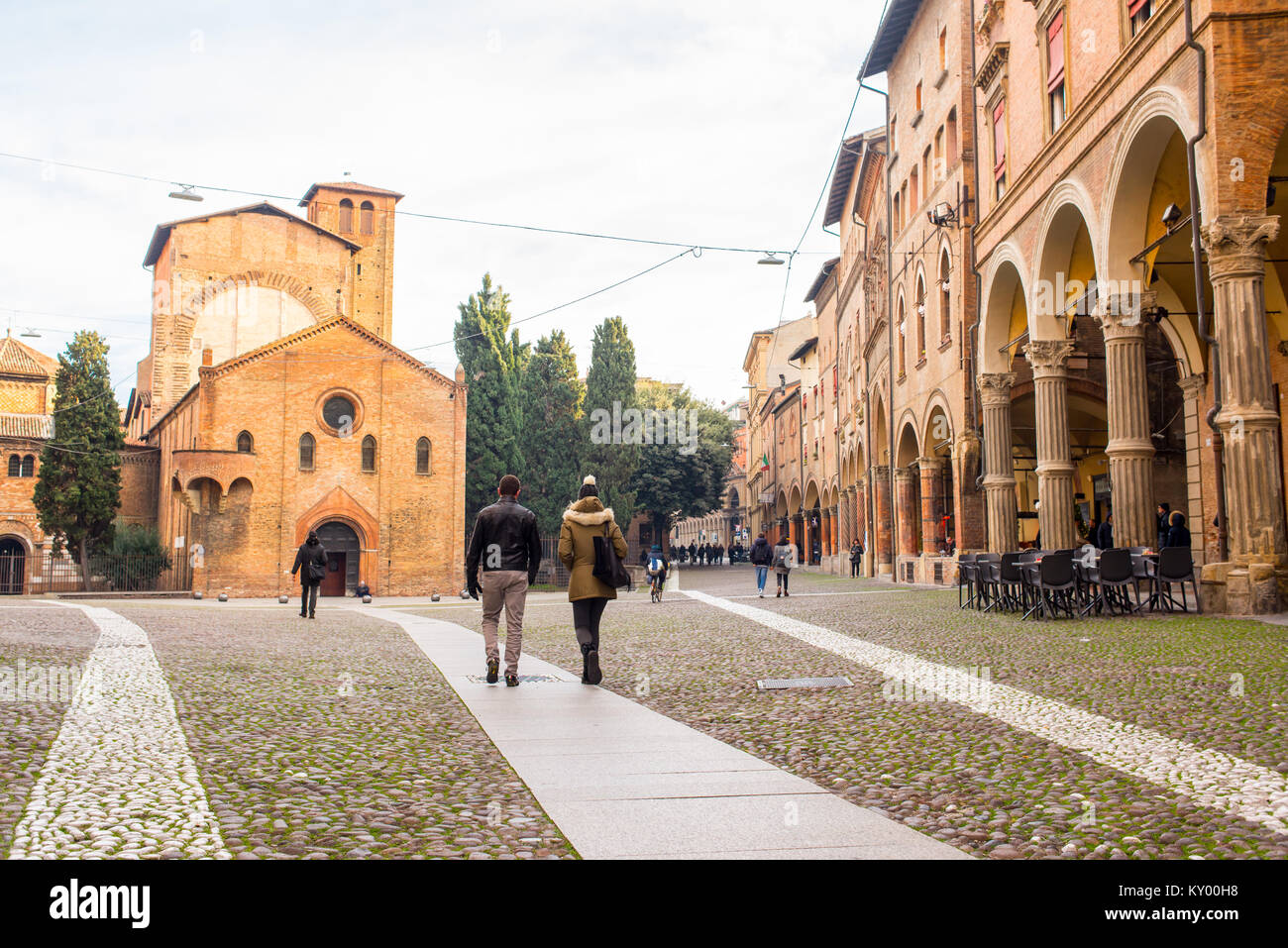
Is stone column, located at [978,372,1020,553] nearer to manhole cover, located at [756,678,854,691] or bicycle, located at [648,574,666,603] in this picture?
bicycle, located at [648,574,666,603]

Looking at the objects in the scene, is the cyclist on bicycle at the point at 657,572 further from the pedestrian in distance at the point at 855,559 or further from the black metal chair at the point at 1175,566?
the black metal chair at the point at 1175,566

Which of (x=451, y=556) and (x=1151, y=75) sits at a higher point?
(x=1151, y=75)

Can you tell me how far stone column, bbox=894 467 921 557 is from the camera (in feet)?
95.2

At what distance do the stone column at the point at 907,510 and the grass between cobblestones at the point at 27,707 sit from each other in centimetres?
2086

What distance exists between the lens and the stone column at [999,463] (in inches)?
794

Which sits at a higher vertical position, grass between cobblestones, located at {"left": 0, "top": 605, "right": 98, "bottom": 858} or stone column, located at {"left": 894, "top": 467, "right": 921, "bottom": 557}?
stone column, located at {"left": 894, "top": 467, "right": 921, "bottom": 557}

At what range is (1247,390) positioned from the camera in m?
11.6

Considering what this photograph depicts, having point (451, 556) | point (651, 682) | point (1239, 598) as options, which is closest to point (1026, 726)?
point (651, 682)

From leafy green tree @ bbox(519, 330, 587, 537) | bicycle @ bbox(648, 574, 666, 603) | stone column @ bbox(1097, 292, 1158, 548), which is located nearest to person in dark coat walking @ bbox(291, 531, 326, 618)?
bicycle @ bbox(648, 574, 666, 603)

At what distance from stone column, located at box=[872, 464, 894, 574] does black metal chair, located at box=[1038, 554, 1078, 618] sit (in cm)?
1787

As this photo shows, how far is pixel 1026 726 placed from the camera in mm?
6320

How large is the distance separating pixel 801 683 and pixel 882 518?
24.4m
